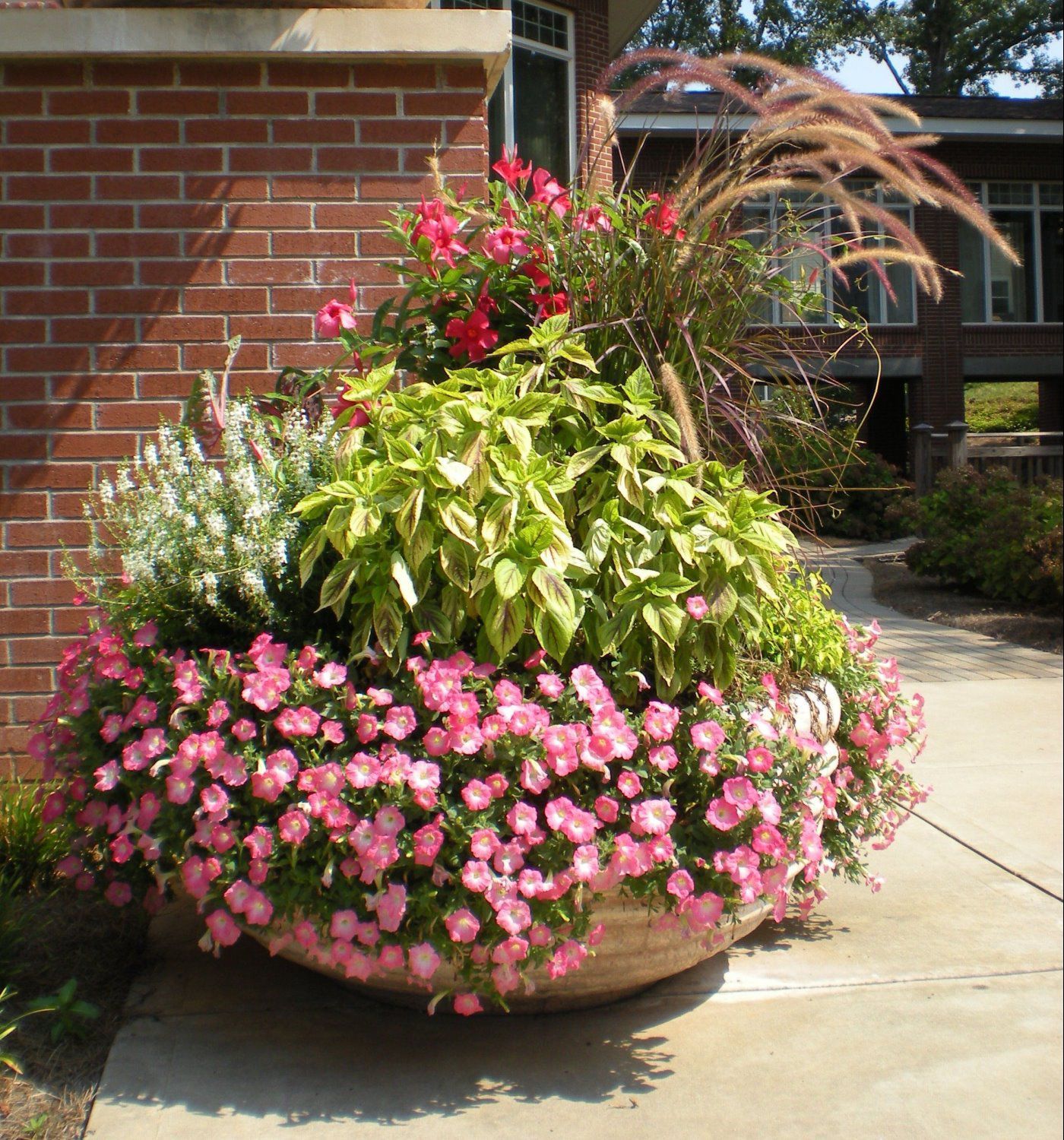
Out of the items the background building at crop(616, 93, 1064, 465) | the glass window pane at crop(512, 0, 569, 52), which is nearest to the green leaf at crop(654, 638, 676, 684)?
the glass window pane at crop(512, 0, 569, 52)

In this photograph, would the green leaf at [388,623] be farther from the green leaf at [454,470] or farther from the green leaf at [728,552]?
the green leaf at [728,552]

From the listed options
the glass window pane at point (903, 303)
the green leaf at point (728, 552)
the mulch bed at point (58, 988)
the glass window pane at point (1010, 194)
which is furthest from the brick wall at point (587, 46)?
the glass window pane at point (1010, 194)

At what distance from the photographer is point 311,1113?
2.36 m

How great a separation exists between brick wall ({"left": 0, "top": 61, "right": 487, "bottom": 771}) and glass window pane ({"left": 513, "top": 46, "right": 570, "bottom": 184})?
6.22 m

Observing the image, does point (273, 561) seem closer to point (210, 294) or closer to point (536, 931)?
point (536, 931)

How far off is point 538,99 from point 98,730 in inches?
348

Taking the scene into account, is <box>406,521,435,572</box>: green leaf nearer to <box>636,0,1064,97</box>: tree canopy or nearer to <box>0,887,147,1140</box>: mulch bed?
<box>0,887,147,1140</box>: mulch bed

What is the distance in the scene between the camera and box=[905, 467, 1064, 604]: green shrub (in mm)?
9445

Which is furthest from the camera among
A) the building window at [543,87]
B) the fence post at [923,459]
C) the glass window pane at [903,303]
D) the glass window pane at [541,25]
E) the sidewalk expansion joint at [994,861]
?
the glass window pane at [903,303]

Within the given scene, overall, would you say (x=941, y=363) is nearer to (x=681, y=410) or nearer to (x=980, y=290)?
(x=980, y=290)

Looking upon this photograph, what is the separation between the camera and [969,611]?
9883mm

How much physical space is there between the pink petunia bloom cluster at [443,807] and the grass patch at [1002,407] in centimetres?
2390

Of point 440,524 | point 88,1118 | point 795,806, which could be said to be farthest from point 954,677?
point 88,1118

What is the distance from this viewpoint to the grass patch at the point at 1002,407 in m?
26.5
